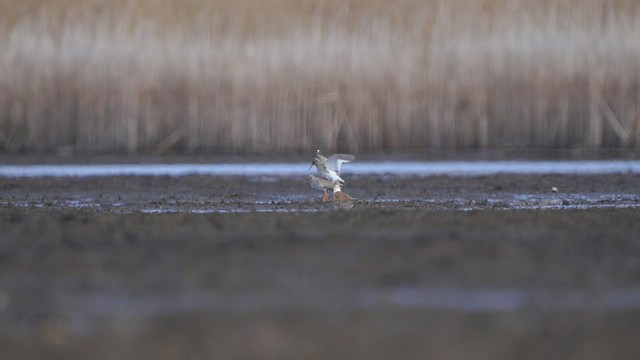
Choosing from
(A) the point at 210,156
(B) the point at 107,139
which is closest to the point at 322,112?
(A) the point at 210,156

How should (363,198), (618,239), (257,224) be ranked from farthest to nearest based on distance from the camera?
(363,198) → (257,224) → (618,239)

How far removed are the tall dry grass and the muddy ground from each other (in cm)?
570

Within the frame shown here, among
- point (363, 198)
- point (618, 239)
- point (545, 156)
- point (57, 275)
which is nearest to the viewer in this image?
point (57, 275)

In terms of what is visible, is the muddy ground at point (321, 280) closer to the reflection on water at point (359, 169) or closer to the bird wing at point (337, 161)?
the bird wing at point (337, 161)

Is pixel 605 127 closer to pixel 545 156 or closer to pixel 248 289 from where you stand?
pixel 545 156

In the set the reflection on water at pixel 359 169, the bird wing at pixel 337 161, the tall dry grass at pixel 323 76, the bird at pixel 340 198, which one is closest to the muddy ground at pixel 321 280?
the bird at pixel 340 198

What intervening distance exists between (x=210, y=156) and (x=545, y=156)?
498 cm

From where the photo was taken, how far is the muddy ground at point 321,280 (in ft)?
23.8

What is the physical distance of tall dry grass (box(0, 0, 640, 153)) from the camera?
2047 cm

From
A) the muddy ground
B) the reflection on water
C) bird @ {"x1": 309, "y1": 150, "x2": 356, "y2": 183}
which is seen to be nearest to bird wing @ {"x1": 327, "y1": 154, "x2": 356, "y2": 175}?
bird @ {"x1": 309, "y1": 150, "x2": 356, "y2": 183}

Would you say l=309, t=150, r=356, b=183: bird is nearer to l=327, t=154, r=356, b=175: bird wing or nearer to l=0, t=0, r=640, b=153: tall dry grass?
l=327, t=154, r=356, b=175: bird wing

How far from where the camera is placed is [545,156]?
20.4m

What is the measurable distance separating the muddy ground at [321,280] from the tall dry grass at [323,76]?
5.70 metres

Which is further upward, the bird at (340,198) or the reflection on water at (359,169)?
the reflection on water at (359,169)
